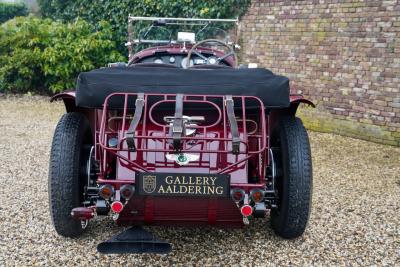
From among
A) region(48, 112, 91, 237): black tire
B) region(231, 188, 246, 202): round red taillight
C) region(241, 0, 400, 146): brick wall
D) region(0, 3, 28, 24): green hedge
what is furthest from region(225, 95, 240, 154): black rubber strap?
region(0, 3, 28, 24): green hedge

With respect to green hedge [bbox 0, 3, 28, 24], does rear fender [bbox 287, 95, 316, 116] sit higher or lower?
lower

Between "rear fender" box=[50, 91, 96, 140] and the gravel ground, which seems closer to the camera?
the gravel ground

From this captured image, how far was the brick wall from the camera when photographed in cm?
675

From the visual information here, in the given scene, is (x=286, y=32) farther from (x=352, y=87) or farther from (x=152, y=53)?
(x=152, y=53)

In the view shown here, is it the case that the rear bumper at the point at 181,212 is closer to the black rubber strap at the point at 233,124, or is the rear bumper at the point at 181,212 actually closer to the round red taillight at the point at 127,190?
the round red taillight at the point at 127,190

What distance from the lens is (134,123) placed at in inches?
112

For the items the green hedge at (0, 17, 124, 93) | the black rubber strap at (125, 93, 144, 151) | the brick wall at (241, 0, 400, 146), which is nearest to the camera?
the black rubber strap at (125, 93, 144, 151)

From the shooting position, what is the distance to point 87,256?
324 centimetres

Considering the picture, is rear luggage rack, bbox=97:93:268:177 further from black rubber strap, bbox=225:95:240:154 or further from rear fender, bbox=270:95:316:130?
rear fender, bbox=270:95:316:130

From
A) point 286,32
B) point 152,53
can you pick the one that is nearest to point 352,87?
point 286,32

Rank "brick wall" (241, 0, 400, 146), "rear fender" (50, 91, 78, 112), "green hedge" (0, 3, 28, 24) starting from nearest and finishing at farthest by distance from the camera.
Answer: "rear fender" (50, 91, 78, 112) < "brick wall" (241, 0, 400, 146) < "green hedge" (0, 3, 28, 24)

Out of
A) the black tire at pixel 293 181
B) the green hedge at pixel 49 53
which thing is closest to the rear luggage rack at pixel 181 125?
the black tire at pixel 293 181

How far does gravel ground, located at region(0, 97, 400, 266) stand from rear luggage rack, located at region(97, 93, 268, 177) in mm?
705

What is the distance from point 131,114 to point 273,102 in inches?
38.8
